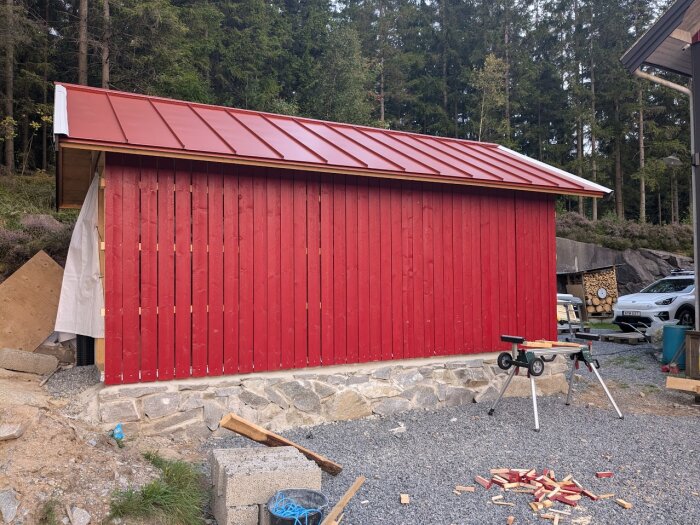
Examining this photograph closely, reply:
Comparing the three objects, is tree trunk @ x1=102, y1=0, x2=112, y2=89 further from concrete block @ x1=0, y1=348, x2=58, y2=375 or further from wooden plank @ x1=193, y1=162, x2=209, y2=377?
wooden plank @ x1=193, y1=162, x2=209, y2=377

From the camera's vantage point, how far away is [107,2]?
1744 centimetres

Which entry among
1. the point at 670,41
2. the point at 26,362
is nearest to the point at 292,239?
the point at 26,362

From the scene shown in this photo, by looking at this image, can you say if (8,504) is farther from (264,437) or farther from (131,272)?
(131,272)

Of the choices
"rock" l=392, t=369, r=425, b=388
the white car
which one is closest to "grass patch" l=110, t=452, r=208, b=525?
"rock" l=392, t=369, r=425, b=388

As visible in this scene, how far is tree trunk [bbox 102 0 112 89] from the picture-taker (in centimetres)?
1677

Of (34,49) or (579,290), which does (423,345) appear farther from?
(34,49)

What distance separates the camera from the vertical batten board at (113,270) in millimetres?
5070

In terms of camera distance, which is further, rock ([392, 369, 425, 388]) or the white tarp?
rock ([392, 369, 425, 388])

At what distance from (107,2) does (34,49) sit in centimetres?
339

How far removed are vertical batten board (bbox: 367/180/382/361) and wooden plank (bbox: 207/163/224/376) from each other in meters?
1.75

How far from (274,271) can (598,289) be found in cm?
1533

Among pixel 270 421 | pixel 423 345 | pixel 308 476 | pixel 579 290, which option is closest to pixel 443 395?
pixel 423 345

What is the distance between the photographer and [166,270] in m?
5.36

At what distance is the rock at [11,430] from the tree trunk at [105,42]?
15.5 meters
